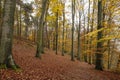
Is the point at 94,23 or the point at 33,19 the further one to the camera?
the point at 33,19

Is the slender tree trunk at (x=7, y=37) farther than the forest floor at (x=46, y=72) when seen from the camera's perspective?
Yes

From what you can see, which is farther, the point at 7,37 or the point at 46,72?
the point at 46,72

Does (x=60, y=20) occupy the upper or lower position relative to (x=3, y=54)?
upper

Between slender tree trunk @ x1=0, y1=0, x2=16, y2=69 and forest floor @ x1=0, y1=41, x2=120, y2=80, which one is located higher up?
slender tree trunk @ x1=0, y1=0, x2=16, y2=69

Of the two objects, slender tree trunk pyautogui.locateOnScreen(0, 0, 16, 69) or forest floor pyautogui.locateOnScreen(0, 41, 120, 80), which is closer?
forest floor pyautogui.locateOnScreen(0, 41, 120, 80)

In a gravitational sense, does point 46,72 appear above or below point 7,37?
below

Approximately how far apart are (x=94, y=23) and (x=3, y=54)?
22.3m

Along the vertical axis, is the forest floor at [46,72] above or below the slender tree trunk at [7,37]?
below

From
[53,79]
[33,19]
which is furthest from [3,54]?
[33,19]

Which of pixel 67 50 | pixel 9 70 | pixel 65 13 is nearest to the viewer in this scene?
pixel 9 70

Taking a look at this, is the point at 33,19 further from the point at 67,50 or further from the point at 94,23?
the point at 94,23

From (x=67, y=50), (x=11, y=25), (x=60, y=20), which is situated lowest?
Result: (x=67, y=50)

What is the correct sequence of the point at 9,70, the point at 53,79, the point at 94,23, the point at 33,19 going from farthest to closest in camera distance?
the point at 33,19 → the point at 94,23 → the point at 53,79 → the point at 9,70

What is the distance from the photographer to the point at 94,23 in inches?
1106
